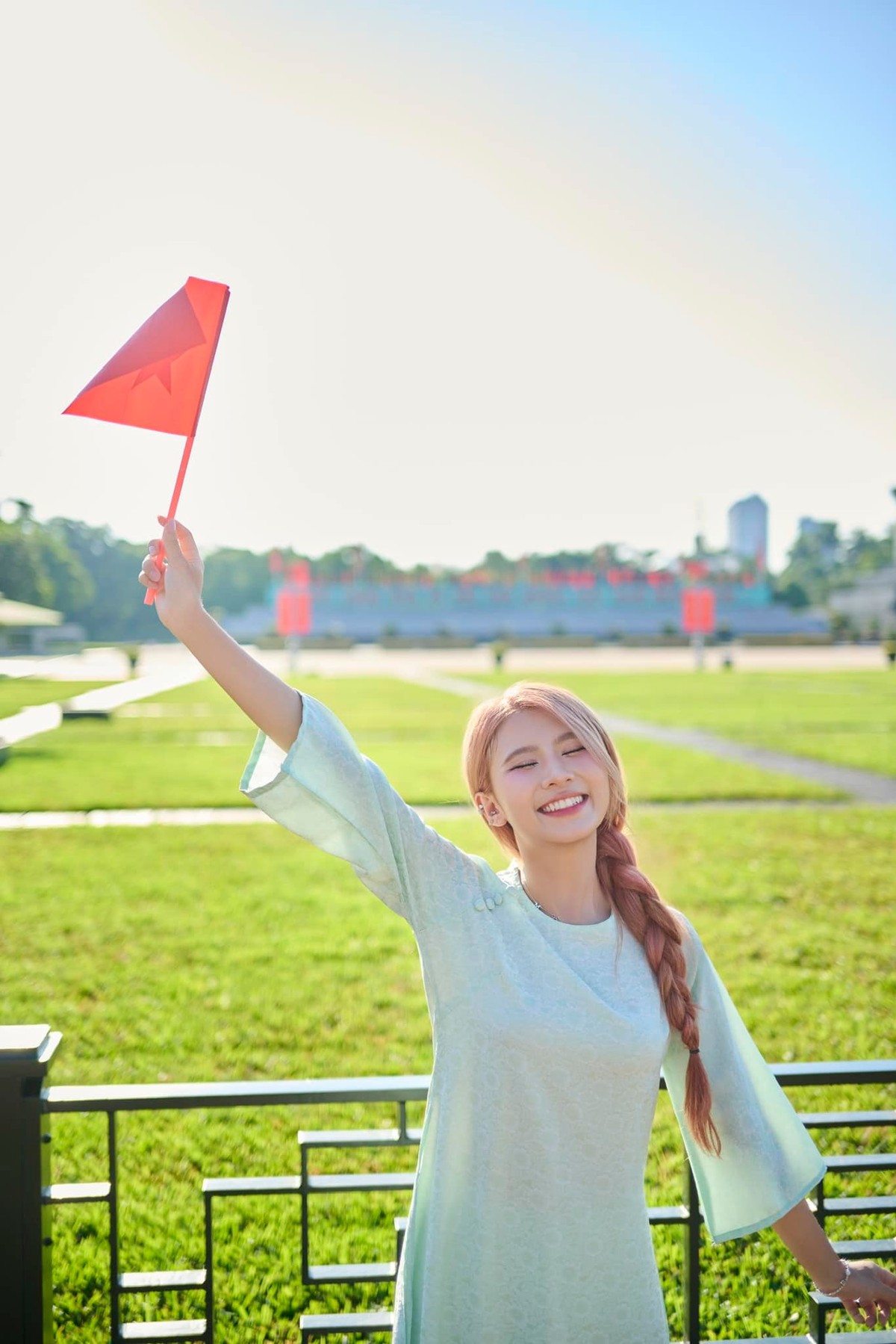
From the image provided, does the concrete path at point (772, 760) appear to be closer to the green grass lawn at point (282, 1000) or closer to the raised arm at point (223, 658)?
the green grass lawn at point (282, 1000)

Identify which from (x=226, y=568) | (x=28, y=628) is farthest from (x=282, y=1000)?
(x=226, y=568)

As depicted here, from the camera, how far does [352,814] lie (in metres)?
1.47

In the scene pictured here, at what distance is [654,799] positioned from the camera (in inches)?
383

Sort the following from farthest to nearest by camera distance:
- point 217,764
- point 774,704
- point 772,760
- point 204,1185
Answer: point 774,704, point 772,760, point 217,764, point 204,1185

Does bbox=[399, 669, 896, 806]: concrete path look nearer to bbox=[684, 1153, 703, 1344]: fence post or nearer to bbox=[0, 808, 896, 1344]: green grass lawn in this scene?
bbox=[0, 808, 896, 1344]: green grass lawn

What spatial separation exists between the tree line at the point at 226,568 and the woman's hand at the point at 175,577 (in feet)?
98.5

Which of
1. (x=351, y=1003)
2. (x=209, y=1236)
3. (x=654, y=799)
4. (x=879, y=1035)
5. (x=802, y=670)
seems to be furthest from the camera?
(x=802, y=670)

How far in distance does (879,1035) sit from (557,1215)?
139 inches

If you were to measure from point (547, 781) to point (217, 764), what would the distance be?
11.0 meters

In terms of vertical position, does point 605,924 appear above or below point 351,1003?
above

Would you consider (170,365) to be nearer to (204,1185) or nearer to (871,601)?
(204,1185)

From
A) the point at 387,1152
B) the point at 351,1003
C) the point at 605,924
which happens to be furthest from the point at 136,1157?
the point at 605,924

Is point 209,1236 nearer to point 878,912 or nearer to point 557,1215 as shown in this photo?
point 557,1215

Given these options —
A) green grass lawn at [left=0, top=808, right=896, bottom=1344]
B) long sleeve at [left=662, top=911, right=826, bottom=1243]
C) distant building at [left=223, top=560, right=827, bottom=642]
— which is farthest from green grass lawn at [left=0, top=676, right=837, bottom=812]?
distant building at [left=223, top=560, right=827, bottom=642]
